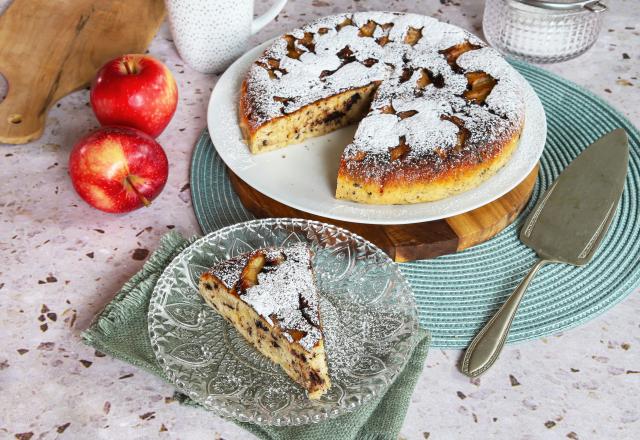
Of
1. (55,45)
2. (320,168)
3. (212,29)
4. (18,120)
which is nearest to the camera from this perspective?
(320,168)

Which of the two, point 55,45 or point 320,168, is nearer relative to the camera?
point 320,168

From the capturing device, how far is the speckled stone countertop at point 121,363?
1.24 meters

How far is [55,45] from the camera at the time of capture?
2.07 m

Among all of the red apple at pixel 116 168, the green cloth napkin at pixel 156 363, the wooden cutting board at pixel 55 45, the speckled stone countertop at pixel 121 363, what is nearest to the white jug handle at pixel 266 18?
the wooden cutting board at pixel 55 45

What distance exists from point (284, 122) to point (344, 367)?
2.26 feet

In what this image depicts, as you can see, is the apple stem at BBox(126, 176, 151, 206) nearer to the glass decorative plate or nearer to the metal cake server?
the glass decorative plate

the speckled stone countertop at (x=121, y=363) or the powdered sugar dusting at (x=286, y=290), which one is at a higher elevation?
the powdered sugar dusting at (x=286, y=290)

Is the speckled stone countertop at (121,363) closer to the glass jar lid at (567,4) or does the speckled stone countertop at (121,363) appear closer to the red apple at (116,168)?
the red apple at (116,168)

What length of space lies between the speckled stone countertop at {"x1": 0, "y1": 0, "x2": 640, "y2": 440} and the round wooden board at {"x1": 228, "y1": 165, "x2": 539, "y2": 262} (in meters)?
0.19

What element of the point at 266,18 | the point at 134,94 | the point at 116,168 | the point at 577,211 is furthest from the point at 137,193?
the point at 577,211

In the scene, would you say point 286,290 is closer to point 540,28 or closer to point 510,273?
Result: point 510,273

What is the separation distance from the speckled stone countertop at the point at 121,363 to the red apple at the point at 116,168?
68mm

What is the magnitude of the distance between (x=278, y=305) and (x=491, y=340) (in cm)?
40

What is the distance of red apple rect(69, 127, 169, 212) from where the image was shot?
60.5 inches
